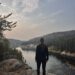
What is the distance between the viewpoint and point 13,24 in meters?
31.0

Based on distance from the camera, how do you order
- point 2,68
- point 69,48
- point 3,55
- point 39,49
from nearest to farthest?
point 39,49, point 2,68, point 3,55, point 69,48

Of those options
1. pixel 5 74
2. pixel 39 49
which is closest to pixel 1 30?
pixel 5 74

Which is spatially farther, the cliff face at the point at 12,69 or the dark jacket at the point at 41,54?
the cliff face at the point at 12,69

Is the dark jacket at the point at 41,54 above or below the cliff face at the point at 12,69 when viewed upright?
above

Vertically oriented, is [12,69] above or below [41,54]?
below

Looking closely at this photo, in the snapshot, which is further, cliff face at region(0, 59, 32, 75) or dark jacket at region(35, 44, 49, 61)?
cliff face at region(0, 59, 32, 75)

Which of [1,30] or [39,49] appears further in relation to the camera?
[1,30]

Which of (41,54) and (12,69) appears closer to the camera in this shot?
(41,54)

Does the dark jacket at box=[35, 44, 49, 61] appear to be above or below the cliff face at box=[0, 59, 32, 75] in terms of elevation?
above

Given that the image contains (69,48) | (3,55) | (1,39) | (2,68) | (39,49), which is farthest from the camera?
(69,48)

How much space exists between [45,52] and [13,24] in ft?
48.2

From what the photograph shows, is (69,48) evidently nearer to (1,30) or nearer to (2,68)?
(1,30)

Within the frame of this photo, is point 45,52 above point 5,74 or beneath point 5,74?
above

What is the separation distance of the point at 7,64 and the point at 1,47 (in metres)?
7.14
